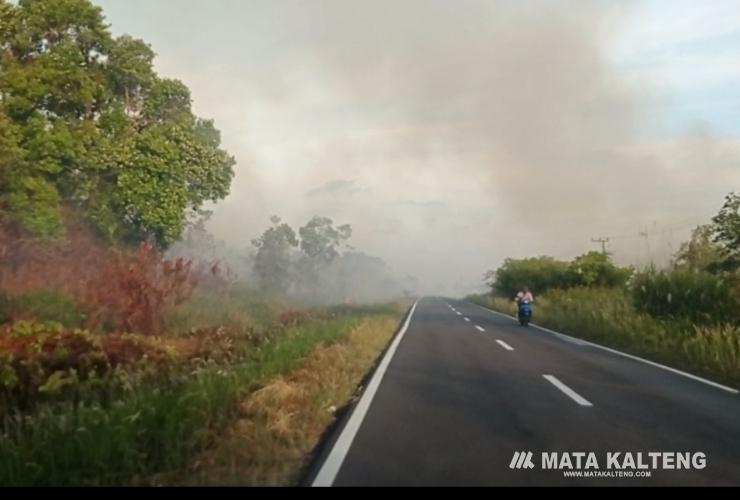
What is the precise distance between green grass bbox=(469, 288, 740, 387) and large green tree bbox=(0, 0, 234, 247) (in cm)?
1459

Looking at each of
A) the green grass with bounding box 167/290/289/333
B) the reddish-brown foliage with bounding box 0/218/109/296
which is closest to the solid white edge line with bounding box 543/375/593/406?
the green grass with bounding box 167/290/289/333

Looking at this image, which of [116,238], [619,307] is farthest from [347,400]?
[116,238]

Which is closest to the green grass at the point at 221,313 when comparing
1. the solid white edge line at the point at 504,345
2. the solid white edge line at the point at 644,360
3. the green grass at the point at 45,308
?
the green grass at the point at 45,308

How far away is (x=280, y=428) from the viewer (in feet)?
24.1

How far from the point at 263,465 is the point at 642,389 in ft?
22.8

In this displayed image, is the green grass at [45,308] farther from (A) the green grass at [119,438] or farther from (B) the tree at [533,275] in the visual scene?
(B) the tree at [533,275]

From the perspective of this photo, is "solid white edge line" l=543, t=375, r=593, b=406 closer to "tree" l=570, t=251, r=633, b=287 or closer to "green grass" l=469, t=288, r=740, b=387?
"green grass" l=469, t=288, r=740, b=387

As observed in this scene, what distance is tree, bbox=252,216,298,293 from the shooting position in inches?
2347

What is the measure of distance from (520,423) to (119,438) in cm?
432

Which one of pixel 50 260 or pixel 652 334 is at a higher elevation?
pixel 50 260

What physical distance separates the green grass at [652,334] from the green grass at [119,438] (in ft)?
28.8

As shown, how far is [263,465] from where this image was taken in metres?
6.25

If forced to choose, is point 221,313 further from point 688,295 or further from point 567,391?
→ point 567,391

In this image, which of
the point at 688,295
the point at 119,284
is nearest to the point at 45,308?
the point at 119,284
